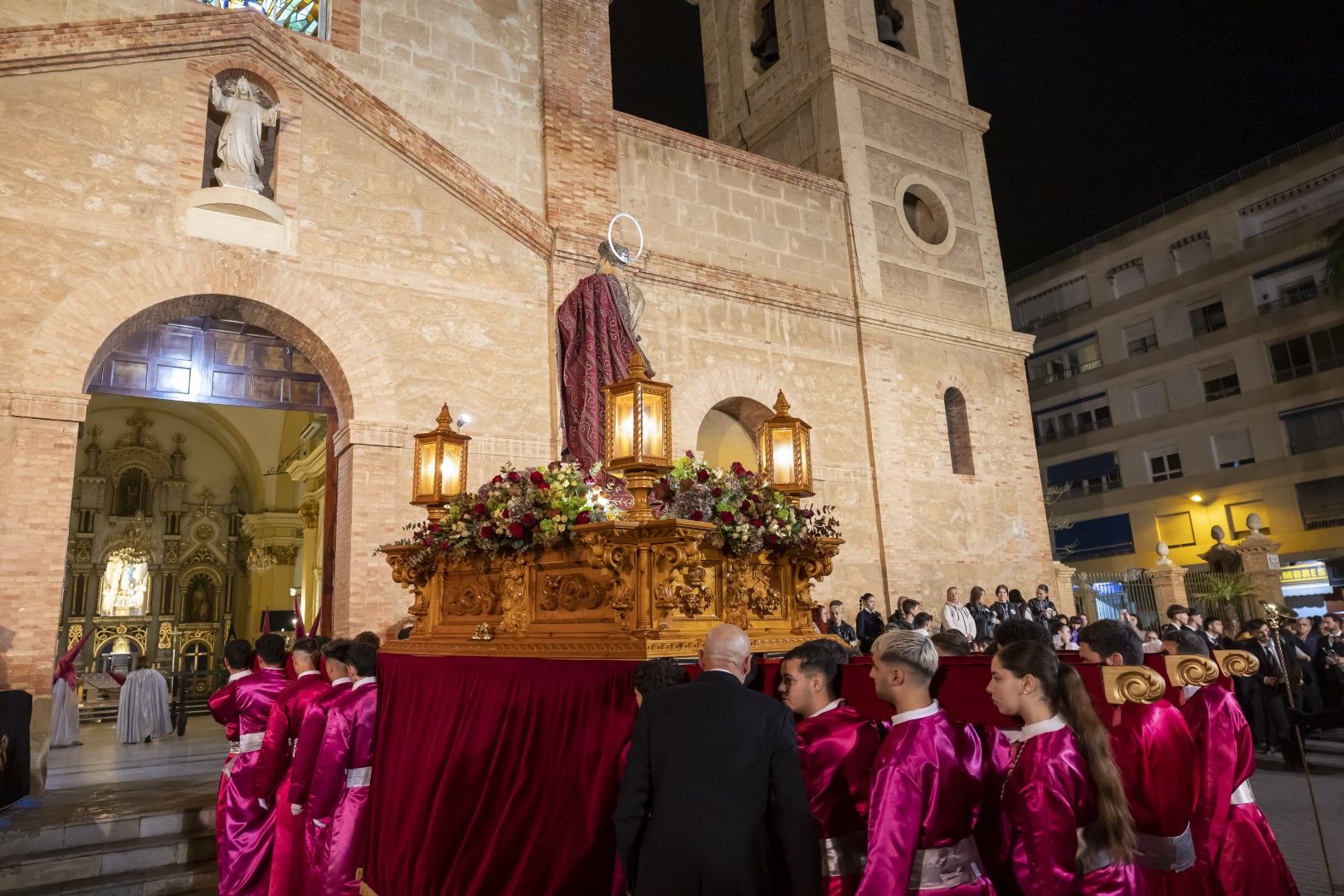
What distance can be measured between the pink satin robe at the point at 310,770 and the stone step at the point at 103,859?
1.91 m

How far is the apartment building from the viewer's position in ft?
79.4

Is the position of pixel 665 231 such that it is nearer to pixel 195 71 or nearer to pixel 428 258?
pixel 428 258

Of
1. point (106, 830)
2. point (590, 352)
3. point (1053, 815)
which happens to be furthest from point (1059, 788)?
point (106, 830)

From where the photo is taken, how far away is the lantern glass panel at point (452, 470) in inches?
277

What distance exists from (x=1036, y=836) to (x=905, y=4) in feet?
59.8

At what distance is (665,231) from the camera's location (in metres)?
13.5

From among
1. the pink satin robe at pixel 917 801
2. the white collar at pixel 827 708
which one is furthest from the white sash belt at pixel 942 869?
the white collar at pixel 827 708

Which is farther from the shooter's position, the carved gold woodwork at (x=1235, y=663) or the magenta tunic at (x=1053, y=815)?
the carved gold woodwork at (x=1235, y=663)

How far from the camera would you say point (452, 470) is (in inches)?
279

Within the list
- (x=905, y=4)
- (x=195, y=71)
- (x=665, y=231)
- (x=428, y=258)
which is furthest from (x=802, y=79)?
(x=195, y=71)

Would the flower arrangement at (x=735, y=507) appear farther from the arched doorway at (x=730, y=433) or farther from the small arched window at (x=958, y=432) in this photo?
the small arched window at (x=958, y=432)

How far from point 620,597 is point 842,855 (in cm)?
173

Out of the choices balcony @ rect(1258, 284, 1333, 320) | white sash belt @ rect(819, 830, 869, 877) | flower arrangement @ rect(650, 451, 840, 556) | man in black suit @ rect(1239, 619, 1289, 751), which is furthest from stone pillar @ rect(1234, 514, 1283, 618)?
white sash belt @ rect(819, 830, 869, 877)

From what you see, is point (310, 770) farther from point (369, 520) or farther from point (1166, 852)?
point (369, 520)
